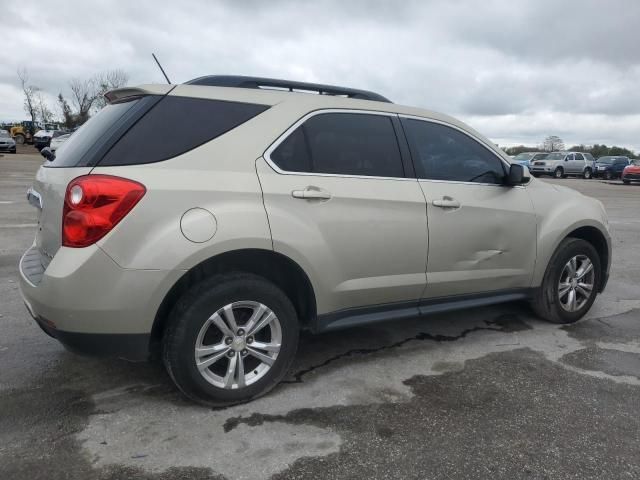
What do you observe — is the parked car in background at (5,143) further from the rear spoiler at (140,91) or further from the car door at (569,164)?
the car door at (569,164)

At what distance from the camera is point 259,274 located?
301 centimetres

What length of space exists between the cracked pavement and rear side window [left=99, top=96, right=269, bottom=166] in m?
1.37

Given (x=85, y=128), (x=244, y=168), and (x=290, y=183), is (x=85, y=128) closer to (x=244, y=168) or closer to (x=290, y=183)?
(x=244, y=168)

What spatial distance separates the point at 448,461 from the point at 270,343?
1.12m

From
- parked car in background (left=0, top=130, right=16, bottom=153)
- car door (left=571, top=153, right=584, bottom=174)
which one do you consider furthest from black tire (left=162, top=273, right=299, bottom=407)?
parked car in background (left=0, top=130, right=16, bottom=153)

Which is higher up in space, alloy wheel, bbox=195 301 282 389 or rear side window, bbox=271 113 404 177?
rear side window, bbox=271 113 404 177

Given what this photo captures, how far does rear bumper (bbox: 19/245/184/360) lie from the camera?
2475 millimetres

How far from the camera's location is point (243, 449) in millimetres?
2484

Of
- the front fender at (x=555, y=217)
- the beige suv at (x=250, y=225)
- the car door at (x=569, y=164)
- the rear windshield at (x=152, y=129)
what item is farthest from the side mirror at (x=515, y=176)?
the car door at (x=569, y=164)

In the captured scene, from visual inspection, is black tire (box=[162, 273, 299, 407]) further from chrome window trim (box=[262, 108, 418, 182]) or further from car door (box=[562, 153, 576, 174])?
car door (box=[562, 153, 576, 174])

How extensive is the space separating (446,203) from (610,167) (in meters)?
37.0

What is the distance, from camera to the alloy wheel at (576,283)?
14.1 feet

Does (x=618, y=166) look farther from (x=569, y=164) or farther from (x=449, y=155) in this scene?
(x=449, y=155)

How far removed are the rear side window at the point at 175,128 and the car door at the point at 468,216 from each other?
4.18ft
